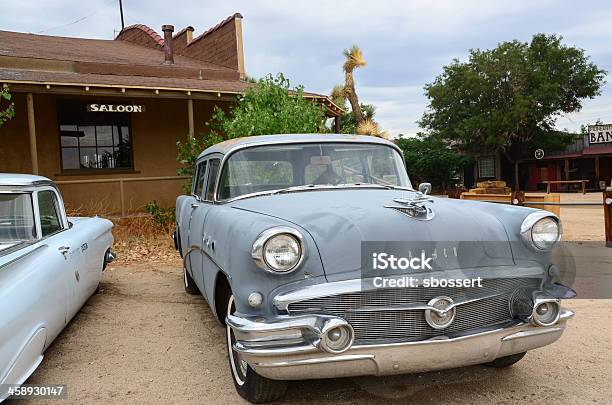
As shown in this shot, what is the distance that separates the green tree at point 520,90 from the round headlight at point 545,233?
76.7 feet

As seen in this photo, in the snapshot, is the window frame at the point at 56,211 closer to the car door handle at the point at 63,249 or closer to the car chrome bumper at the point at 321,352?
the car door handle at the point at 63,249

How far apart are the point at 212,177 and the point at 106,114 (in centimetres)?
888

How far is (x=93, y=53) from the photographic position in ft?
44.8

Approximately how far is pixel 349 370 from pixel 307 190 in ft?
4.63

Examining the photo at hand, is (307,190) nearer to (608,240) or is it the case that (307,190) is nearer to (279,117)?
(279,117)

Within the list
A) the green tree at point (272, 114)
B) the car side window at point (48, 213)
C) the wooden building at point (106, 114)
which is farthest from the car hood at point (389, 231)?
the wooden building at point (106, 114)

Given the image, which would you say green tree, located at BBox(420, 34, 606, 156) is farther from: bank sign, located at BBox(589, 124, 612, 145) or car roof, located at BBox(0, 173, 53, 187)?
car roof, located at BBox(0, 173, 53, 187)

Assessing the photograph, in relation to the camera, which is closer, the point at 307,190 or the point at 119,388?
the point at 119,388

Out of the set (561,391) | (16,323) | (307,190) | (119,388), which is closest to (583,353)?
(561,391)

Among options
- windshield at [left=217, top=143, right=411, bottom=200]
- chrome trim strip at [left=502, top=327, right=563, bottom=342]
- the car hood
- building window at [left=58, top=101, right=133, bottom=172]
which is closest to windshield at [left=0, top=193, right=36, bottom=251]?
windshield at [left=217, top=143, right=411, bottom=200]

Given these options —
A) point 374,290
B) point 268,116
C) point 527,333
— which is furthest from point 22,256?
point 268,116

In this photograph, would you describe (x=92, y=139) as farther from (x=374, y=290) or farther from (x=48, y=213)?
(x=374, y=290)

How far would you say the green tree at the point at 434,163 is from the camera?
25.8m

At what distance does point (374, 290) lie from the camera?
2373mm
